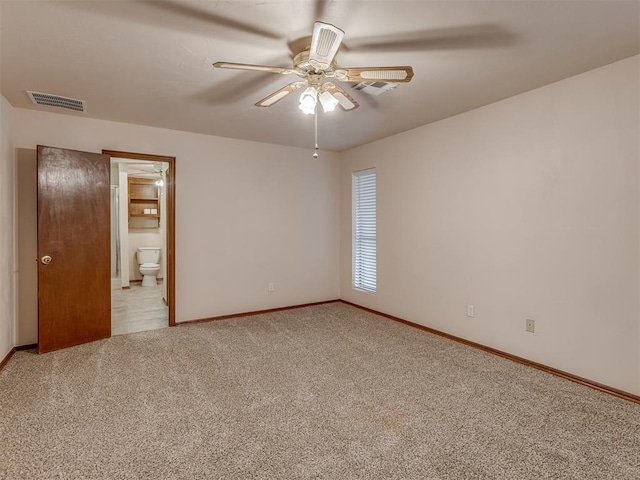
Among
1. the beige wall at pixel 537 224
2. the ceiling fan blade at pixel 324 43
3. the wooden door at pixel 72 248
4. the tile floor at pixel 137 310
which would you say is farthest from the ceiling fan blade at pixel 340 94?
the tile floor at pixel 137 310

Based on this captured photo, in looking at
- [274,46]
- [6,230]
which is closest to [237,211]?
[6,230]

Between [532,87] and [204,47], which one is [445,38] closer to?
[532,87]

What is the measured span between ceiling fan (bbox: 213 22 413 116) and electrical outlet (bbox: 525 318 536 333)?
234 cm

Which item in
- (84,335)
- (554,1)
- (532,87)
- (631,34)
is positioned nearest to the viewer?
(554,1)

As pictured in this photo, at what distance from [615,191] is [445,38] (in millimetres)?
1688

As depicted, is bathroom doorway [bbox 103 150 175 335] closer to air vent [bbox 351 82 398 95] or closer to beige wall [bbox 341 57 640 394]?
air vent [bbox 351 82 398 95]

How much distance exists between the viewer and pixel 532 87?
2.82 m

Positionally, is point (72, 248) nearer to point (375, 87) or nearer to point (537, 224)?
point (375, 87)

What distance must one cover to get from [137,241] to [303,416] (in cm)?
673

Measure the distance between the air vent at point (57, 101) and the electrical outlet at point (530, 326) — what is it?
4.54m

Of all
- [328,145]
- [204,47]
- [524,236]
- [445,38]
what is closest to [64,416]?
[204,47]

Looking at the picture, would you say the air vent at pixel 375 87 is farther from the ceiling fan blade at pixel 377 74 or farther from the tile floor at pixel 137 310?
the tile floor at pixel 137 310

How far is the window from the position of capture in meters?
4.84

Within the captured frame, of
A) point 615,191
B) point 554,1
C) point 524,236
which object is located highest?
point 554,1
